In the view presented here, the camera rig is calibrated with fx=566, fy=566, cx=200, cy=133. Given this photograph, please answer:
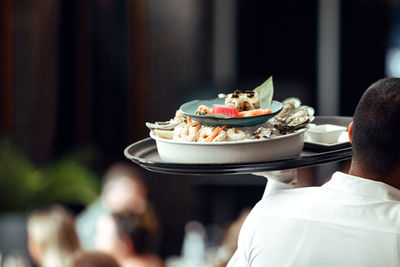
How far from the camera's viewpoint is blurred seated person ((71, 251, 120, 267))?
2607 millimetres

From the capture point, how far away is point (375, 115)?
41.3 inches

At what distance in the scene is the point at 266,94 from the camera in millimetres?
1331

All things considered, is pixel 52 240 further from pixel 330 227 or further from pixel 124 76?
pixel 330 227

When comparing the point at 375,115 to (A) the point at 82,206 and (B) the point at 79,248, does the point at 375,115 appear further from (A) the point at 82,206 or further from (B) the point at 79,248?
(A) the point at 82,206

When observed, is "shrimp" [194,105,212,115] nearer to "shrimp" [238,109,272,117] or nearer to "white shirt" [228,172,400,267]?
"shrimp" [238,109,272,117]

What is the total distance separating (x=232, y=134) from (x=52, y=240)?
8.77 feet

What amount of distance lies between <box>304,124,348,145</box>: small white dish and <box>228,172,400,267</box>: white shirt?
176 mm

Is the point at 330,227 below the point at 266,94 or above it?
below

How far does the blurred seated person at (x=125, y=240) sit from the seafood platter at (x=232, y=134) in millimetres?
2531

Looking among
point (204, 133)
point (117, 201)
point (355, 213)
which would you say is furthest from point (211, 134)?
point (117, 201)

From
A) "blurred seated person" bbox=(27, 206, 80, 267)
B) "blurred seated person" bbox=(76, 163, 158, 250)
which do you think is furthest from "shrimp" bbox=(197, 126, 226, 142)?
"blurred seated person" bbox=(76, 163, 158, 250)

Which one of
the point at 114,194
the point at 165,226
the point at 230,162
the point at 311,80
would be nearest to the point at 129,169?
the point at 114,194

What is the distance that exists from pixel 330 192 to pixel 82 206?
3.55 m

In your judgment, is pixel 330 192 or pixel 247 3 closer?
pixel 330 192
